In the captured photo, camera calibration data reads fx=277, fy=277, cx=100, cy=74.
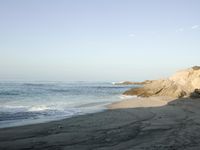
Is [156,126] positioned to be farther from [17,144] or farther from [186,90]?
[186,90]

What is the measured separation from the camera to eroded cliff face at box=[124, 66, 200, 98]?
3510cm

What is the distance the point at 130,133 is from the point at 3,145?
4.33 m

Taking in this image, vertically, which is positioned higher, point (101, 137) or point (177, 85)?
point (177, 85)

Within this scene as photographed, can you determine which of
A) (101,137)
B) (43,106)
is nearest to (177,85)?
(43,106)

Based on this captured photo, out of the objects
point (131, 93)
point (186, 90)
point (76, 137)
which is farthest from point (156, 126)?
point (131, 93)

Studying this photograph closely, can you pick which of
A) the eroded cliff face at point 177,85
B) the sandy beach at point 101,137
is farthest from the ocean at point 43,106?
the eroded cliff face at point 177,85

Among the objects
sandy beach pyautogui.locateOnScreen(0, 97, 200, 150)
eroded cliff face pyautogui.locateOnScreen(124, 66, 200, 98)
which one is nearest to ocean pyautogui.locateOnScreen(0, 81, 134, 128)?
sandy beach pyautogui.locateOnScreen(0, 97, 200, 150)

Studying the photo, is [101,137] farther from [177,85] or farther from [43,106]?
[177,85]

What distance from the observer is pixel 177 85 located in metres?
37.1

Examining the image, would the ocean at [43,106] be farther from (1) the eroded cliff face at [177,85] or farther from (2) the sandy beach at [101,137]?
(1) the eroded cliff face at [177,85]

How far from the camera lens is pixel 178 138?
880 cm

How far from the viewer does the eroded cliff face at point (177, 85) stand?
35100 millimetres

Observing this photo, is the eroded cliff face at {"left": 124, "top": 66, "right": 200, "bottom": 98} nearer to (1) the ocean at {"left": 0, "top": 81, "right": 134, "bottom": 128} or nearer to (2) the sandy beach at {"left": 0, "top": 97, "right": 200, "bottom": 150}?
(1) the ocean at {"left": 0, "top": 81, "right": 134, "bottom": 128}

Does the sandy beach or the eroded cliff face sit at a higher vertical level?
the eroded cliff face
